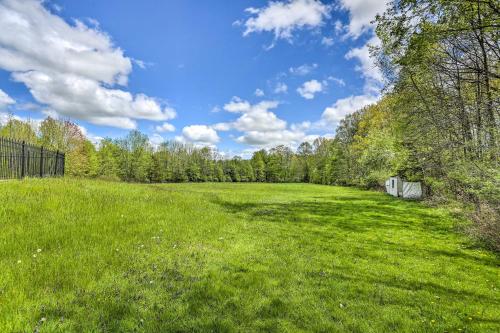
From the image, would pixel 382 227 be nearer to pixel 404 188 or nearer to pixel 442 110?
pixel 442 110

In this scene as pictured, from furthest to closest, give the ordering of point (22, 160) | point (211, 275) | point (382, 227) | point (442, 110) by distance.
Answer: point (442, 110) < point (22, 160) < point (382, 227) < point (211, 275)

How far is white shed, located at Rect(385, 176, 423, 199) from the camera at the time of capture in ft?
85.0

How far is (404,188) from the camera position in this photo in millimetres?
27109

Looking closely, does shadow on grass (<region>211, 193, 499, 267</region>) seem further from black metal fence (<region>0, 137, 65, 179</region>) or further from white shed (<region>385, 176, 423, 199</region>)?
black metal fence (<region>0, 137, 65, 179</region>)

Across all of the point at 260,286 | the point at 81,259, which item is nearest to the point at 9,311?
the point at 81,259

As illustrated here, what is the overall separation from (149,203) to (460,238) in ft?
42.0

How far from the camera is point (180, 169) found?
240 ft

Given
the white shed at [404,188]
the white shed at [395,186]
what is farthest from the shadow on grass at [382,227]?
the white shed at [395,186]

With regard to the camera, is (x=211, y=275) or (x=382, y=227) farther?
(x=382, y=227)

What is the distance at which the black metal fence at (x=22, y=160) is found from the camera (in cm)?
1173

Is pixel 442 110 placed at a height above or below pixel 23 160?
above

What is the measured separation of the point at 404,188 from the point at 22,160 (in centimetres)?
3031

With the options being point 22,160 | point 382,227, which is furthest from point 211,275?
point 22,160

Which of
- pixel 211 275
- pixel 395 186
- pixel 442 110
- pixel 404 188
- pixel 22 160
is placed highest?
pixel 442 110
